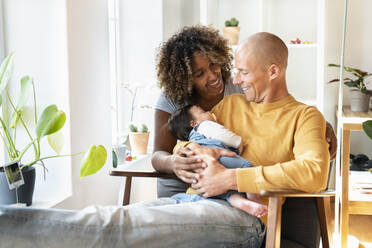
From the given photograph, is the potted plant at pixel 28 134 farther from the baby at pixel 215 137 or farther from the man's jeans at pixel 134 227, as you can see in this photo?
the man's jeans at pixel 134 227

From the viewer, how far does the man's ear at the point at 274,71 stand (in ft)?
5.94

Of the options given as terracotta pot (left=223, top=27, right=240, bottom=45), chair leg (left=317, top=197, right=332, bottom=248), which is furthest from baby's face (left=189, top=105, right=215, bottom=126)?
terracotta pot (left=223, top=27, right=240, bottom=45)

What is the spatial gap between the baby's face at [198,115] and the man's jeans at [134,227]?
0.38 meters

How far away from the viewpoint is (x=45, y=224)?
1.22 m

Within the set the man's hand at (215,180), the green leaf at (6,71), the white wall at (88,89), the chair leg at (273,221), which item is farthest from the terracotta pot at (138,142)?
the chair leg at (273,221)

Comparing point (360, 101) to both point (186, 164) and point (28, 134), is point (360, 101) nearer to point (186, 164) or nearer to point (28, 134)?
point (186, 164)

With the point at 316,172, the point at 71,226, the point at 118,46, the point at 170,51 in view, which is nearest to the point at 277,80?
the point at 316,172

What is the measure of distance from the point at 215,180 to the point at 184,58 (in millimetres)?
722

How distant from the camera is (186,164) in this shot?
178 cm

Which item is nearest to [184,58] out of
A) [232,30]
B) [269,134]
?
[269,134]

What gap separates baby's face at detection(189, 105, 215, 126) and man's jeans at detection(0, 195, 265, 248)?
1.25 feet

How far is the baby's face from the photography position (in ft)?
6.16

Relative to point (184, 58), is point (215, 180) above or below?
below

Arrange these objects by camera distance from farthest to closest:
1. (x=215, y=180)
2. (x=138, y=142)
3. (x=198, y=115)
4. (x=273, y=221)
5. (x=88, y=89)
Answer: (x=138, y=142) → (x=88, y=89) → (x=198, y=115) → (x=215, y=180) → (x=273, y=221)
